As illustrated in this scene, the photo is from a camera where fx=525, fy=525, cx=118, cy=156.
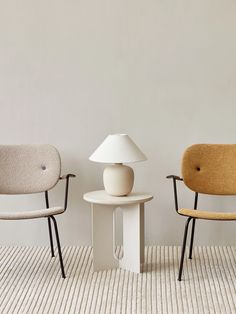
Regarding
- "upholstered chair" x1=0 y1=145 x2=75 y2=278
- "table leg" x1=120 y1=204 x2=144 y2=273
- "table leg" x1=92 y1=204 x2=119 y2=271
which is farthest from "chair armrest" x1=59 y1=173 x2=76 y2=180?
"table leg" x1=120 y1=204 x2=144 y2=273

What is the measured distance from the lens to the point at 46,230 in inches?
158

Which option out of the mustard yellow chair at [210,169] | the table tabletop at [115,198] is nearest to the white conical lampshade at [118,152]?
the table tabletop at [115,198]

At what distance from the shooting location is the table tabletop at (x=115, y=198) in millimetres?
3318

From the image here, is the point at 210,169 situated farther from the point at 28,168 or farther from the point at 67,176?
the point at 28,168

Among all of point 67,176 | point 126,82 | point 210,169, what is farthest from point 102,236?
point 126,82

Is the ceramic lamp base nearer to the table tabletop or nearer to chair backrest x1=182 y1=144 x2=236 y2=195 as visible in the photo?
the table tabletop

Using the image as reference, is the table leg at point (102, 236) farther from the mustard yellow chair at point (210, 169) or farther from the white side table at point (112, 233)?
the mustard yellow chair at point (210, 169)

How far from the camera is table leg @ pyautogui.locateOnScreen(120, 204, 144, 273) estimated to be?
11.1 feet

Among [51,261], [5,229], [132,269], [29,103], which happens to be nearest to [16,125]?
[29,103]

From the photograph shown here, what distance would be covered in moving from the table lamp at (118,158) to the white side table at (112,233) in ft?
0.21

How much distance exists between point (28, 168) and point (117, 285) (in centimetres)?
110

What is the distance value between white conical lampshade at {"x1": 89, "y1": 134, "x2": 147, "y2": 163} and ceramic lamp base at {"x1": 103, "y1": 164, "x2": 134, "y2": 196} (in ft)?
0.34

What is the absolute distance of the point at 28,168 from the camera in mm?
3725

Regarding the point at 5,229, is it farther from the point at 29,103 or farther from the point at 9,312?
the point at 9,312
